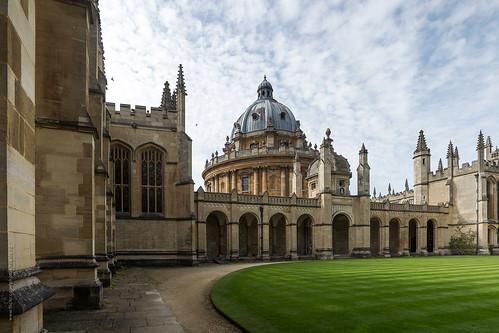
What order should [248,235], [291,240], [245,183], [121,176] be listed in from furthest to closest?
[245,183]
[248,235]
[291,240]
[121,176]

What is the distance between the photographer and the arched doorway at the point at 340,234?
36.9 m

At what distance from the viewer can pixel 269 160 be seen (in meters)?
43.8

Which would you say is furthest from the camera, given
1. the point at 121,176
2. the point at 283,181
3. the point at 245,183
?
the point at 245,183

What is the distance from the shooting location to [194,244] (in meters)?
25.5

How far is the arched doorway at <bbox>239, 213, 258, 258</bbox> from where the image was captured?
3438 cm

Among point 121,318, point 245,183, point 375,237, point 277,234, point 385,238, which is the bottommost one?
point 375,237

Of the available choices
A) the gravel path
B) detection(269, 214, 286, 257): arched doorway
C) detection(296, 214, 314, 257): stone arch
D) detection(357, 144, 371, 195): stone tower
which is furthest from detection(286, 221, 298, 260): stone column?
the gravel path

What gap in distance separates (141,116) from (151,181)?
4635mm

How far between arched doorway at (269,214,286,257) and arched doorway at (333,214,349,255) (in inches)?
216

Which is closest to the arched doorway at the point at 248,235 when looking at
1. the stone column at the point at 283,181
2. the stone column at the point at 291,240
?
the stone column at the point at 291,240

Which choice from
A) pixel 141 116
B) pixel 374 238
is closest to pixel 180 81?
pixel 141 116

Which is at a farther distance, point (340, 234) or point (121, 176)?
point (340, 234)

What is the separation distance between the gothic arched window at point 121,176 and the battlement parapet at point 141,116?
189 centimetres

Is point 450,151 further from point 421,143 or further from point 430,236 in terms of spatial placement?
point 430,236
